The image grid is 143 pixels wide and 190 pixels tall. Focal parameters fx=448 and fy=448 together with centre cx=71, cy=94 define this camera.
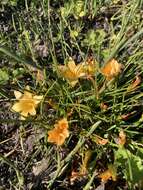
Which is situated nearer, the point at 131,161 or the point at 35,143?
the point at 131,161

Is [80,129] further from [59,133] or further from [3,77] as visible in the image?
[3,77]

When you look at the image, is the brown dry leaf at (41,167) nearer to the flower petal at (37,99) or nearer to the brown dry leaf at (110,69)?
the flower petal at (37,99)

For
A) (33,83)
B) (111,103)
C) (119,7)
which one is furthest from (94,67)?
(119,7)

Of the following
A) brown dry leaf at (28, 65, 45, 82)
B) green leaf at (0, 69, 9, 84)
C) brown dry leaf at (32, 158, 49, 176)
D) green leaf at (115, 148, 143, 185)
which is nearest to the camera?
green leaf at (115, 148, 143, 185)

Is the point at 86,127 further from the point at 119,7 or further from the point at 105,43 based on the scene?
the point at 119,7

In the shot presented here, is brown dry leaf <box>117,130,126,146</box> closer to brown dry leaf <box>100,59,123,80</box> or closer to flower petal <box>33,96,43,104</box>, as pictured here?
brown dry leaf <box>100,59,123,80</box>

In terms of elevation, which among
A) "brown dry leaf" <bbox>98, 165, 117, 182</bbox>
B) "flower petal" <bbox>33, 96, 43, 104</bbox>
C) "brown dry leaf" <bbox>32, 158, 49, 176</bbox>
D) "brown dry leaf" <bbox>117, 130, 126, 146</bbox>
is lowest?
"brown dry leaf" <bbox>98, 165, 117, 182</bbox>

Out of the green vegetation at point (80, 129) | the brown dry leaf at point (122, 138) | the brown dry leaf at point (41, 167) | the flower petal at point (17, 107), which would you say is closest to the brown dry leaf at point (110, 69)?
the green vegetation at point (80, 129)

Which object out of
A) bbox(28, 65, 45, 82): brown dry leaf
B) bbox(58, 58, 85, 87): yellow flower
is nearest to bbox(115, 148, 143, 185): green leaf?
bbox(58, 58, 85, 87): yellow flower
